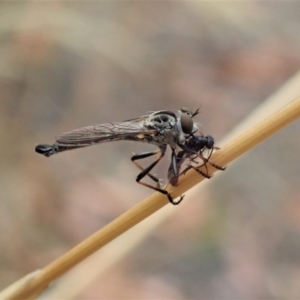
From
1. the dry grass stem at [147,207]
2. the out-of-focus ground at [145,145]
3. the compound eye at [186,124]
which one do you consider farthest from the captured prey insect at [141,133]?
the out-of-focus ground at [145,145]

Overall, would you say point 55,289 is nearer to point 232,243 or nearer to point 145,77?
point 232,243

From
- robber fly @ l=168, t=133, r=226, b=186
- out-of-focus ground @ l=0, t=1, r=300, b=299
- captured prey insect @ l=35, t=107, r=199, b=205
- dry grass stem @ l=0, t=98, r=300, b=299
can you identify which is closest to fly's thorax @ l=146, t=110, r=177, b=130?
captured prey insect @ l=35, t=107, r=199, b=205

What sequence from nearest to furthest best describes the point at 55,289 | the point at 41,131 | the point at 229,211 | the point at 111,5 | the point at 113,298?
the point at 55,289 → the point at 113,298 → the point at 229,211 → the point at 41,131 → the point at 111,5

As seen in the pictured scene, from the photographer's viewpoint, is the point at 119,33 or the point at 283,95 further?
the point at 119,33

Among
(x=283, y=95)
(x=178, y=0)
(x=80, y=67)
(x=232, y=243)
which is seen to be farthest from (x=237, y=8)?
(x=232, y=243)

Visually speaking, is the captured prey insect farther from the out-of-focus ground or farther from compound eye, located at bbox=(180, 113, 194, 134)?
the out-of-focus ground

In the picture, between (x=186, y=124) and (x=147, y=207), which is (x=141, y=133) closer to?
(x=186, y=124)
